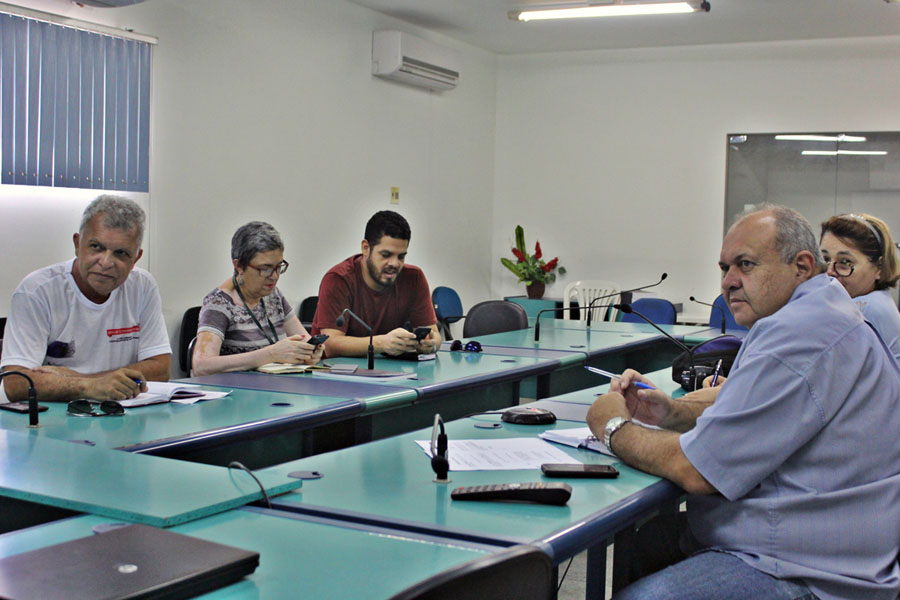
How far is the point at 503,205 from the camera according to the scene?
8.89m

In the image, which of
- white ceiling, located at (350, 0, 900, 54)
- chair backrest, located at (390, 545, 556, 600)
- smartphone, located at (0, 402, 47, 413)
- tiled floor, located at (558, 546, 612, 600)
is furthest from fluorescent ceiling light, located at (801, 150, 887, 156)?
chair backrest, located at (390, 545, 556, 600)

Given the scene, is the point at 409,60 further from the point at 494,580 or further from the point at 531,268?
the point at 494,580

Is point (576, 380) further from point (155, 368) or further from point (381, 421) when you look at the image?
point (155, 368)

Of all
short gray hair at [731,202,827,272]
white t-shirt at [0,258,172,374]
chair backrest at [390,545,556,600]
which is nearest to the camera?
chair backrest at [390,545,556,600]

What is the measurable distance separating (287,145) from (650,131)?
3.61 meters

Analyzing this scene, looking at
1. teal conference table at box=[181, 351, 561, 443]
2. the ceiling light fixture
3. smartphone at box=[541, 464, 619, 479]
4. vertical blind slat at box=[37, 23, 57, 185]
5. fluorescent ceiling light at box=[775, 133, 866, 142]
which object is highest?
the ceiling light fixture

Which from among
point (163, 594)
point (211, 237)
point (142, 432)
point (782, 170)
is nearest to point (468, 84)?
point (782, 170)

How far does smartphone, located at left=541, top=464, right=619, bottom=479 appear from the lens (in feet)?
6.15

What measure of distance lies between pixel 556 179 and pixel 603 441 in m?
6.78

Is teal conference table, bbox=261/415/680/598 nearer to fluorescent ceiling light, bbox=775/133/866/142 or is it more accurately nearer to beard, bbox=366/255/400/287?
beard, bbox=366/255/400/287

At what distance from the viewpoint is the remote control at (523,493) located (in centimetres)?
167

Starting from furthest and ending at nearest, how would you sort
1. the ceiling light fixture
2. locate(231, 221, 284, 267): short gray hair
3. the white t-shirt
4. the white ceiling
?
the white ceiling
the ceiling light fixture
locate(231, 221, 284, 267): short gray hair
the white t-shirt

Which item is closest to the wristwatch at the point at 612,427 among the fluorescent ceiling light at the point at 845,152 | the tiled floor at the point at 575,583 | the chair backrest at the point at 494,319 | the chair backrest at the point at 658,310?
the tiled floor at the point at 575,583

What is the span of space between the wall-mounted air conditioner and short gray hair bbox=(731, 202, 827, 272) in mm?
5348
